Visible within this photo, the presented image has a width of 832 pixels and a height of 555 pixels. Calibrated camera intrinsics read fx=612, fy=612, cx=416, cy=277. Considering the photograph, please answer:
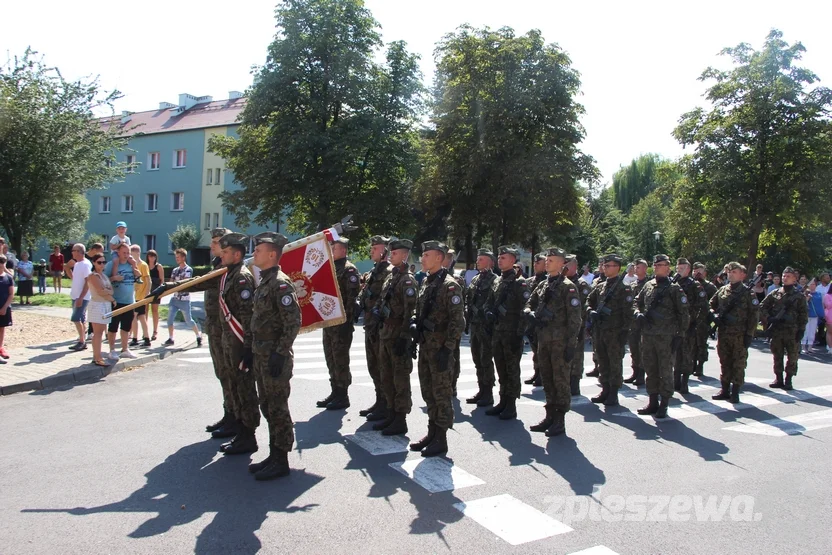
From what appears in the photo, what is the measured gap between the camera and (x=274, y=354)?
5156mm

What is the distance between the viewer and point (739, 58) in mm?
24828

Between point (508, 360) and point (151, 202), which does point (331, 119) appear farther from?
point (151, 202)

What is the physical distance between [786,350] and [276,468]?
9379mm

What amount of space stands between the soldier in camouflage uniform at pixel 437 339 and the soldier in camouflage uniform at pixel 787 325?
7.27m

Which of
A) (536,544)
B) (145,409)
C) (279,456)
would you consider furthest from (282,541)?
(145,409)

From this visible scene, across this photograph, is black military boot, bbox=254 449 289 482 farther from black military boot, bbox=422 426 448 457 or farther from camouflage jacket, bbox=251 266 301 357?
black military boot, bbox=422 426 448 457

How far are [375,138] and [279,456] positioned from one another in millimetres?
20698

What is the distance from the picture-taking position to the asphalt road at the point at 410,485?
4.15m

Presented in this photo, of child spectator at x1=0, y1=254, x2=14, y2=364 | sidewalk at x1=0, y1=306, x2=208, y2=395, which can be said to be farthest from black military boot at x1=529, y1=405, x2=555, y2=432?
child spectator at x1=0, y1=254, x2=14, y2=364

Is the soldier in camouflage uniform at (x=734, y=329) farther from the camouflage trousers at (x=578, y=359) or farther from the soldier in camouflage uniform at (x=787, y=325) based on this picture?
the camouflage trousers at (x=578, y=359)

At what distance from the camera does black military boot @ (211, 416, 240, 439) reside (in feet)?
20.7

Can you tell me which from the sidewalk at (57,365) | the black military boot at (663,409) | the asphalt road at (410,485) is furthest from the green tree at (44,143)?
the black military boot at (663,409)

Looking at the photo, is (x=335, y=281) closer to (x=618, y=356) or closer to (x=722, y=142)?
(x=618, y=356)

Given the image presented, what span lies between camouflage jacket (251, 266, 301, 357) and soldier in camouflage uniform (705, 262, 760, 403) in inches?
275
